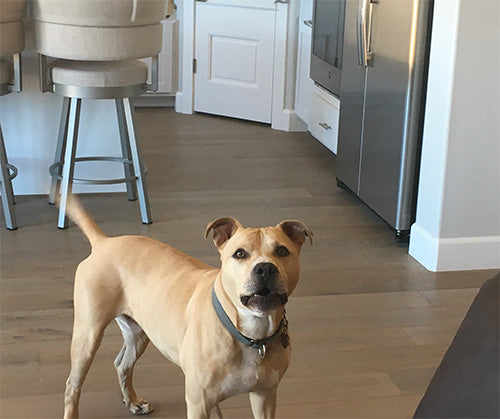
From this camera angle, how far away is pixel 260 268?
1.64m

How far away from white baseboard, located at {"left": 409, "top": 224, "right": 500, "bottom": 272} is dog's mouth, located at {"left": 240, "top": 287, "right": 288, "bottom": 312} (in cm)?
185

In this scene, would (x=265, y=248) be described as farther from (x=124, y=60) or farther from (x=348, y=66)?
(x=348, y=66)

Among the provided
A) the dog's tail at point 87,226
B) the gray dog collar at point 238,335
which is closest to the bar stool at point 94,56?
the dog's tail at point 87,226

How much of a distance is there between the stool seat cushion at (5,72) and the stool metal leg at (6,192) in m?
0.26

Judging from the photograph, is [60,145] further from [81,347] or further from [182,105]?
[182,105]

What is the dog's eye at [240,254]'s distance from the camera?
1.70 meters

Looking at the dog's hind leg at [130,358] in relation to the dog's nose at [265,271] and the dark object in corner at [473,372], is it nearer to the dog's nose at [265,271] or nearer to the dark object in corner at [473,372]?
the dog's nose at [265,271]

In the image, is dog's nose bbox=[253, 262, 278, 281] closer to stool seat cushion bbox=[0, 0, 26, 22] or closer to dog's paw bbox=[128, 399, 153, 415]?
dog's paw bbox=[128, 399, 153, 415]

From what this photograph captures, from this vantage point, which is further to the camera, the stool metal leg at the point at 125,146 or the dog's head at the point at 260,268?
the stool metal leg at the point at 125,146

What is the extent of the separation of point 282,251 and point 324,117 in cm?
330

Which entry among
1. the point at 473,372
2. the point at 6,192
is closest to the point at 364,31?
the point at 6,192

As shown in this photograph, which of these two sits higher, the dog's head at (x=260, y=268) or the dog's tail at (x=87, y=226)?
the dog's head at (x=260, y=268)

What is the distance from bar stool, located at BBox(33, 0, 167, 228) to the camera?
3291 millimetres

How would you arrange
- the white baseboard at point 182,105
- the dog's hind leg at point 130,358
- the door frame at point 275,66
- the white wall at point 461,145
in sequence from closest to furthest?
the dog's hind leg at point 130,358 < the white wall at point 461,145 < the door frame at point 275,66 < the white baseboard at point 182,105
